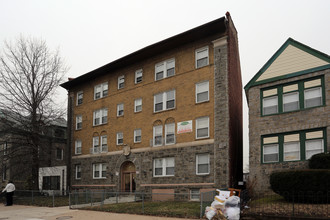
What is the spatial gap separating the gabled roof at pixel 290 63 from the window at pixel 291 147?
3612 millimetres

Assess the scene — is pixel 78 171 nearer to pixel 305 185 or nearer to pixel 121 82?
pixel 121 82

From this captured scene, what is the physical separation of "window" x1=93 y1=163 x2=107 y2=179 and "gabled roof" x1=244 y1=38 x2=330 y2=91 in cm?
1514

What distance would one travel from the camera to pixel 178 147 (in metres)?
24.5

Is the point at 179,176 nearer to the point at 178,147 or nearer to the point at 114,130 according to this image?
the point at 178,147

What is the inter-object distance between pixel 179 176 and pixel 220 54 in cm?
897

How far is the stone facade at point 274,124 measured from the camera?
18.5m

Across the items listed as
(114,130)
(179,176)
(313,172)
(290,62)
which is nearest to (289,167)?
(313,172)

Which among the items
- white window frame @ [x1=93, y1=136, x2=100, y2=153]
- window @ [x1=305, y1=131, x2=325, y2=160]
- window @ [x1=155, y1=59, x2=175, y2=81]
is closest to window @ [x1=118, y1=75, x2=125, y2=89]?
window @ [x1=155, y1=59, x2=175, y2=81]

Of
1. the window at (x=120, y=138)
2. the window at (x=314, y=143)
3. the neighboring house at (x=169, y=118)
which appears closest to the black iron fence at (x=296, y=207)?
the window at (x=314, y=143)

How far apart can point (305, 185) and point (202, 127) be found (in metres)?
9.43

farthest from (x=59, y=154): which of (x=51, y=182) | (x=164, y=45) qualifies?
(x=164, y=45)

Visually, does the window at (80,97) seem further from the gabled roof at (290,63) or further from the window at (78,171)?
the gabled roof at (290,63)

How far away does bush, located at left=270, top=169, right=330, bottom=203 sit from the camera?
14508 millimetres

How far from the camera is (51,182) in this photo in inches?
1428
